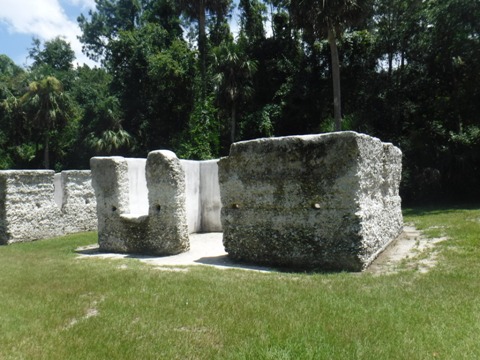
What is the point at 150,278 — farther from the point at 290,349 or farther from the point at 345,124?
the point at 345,124

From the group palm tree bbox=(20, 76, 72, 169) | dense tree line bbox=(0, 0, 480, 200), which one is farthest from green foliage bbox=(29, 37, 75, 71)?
palm tree bbox=(20, 76, 72, 169)

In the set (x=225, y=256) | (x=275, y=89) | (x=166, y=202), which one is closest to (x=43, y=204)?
(x=166, y=202)

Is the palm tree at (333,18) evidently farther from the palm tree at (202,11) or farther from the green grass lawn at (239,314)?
the green grass lawn at (239,314)

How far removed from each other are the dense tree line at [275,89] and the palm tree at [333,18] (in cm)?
5

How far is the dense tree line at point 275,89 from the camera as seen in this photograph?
66.9 ft

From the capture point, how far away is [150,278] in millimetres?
7262

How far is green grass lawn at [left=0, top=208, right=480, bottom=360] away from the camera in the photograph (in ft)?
14.1

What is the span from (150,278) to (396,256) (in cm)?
486

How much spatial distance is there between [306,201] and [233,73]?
63.4ft

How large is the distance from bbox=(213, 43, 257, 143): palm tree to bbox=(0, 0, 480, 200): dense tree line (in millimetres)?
80

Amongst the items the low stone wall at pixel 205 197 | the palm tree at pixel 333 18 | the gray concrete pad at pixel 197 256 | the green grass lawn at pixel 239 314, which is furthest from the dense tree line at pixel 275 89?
the green grass lawn at pixel 239 314

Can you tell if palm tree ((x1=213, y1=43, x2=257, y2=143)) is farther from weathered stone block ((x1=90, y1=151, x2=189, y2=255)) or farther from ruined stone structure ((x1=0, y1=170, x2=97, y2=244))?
weathered stone block ((x1=90, y1=151, x2=189, y2=255))

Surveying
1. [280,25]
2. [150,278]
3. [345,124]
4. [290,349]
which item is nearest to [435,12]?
[345,124]

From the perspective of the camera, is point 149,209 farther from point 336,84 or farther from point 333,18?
point 333,18
